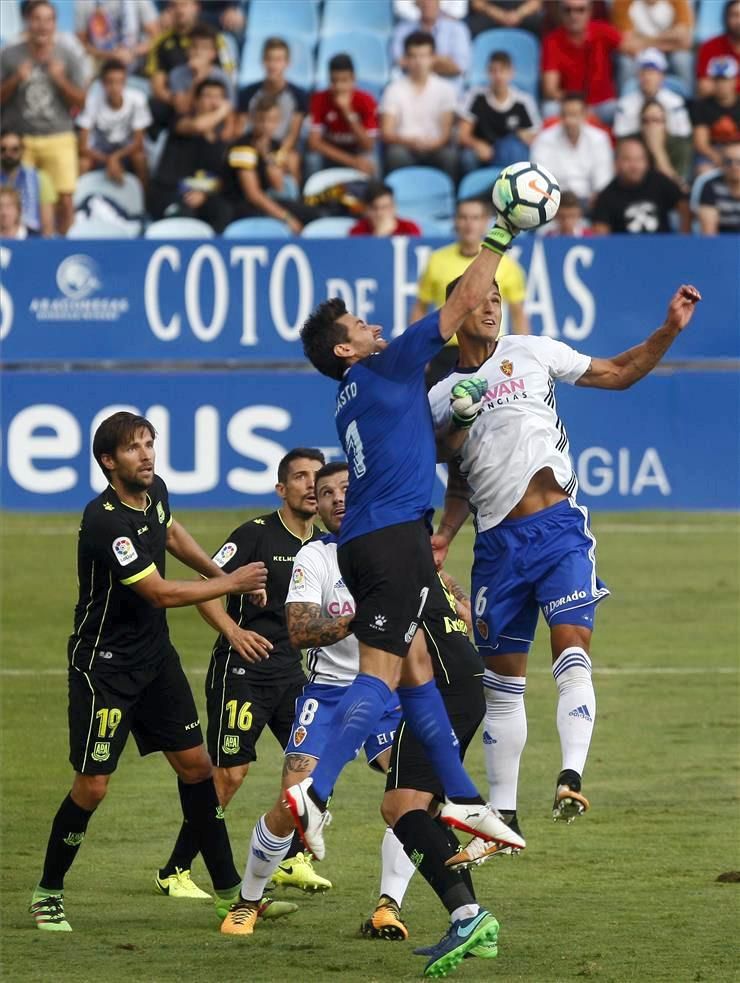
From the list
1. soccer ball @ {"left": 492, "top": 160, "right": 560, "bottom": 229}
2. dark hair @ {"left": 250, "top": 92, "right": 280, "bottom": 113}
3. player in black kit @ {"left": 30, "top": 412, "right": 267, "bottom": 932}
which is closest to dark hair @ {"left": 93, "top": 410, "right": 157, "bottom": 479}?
player in black kit @ {"left": 30, "top": 412, "right": 267, "bottom": 932}

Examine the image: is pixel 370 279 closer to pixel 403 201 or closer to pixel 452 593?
pixel 403 201

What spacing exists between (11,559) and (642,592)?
5.77m

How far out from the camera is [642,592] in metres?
15.9

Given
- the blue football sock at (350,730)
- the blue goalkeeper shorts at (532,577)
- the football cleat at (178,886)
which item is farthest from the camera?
the football cleat at (178,886)

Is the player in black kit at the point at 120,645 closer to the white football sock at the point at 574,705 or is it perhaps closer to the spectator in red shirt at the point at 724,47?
the white football sock at the point at 574,705

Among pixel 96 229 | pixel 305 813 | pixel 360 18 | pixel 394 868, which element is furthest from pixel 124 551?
pixel 360 18

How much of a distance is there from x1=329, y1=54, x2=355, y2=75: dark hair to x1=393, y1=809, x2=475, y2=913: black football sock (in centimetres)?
1522

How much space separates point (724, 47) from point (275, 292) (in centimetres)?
697

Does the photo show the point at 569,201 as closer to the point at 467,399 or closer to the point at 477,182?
the point at 477,182

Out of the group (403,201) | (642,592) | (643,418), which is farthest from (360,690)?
(403,201)

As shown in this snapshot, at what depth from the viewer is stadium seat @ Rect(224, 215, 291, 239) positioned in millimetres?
20062

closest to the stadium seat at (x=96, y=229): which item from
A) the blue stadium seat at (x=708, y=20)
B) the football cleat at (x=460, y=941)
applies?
the blue stadium seat at (x=708, y=20)

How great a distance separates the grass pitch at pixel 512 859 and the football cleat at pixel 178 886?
90 mm

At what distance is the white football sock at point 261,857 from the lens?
285 inches
